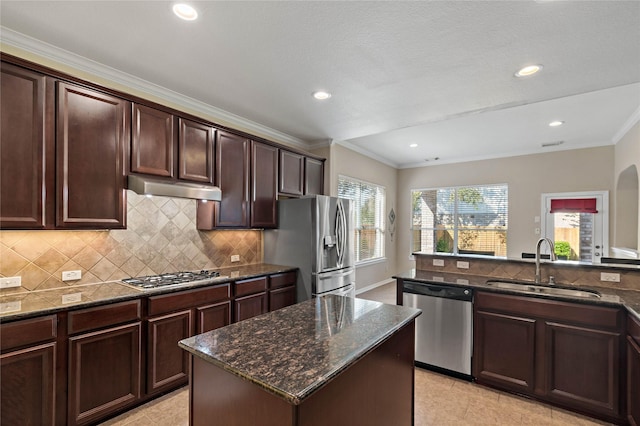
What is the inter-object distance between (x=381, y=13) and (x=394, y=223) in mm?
6027

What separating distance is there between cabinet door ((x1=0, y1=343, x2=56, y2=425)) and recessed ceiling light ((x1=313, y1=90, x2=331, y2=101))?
9.61ft

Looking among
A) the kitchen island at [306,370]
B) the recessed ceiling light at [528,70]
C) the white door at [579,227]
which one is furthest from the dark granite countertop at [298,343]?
the white door at [579,227]

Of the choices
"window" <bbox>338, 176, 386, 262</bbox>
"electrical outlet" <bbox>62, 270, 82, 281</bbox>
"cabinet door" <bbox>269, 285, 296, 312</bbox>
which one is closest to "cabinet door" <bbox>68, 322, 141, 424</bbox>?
"electrical outlet" <bbox>62, 270, 82, 281</bbox>

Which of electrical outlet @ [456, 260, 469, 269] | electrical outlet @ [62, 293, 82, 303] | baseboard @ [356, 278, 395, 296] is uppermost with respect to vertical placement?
electrical outlet @ [456, 260, 469, 269]

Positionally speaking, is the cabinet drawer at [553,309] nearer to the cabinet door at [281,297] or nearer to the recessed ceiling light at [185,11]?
the cabinet door at [281,297]

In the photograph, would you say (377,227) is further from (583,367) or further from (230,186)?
(583,367)

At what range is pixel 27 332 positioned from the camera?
5.84ft

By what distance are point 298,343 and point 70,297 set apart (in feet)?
6.02

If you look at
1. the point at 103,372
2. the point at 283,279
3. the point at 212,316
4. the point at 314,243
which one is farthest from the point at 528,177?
the point at 103,372

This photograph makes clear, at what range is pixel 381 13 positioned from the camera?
6.20 feet

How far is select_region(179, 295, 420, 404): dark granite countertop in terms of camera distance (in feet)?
3.50

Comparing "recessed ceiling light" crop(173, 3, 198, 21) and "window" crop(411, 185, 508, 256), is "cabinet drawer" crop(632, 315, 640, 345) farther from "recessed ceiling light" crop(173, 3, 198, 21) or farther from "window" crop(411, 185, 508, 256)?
"window" crop(411, 185, 508, 256)

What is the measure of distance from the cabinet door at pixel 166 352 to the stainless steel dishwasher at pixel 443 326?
6.95ft

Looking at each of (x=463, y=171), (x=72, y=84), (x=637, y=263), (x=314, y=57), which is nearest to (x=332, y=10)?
(x=314, y=57)
